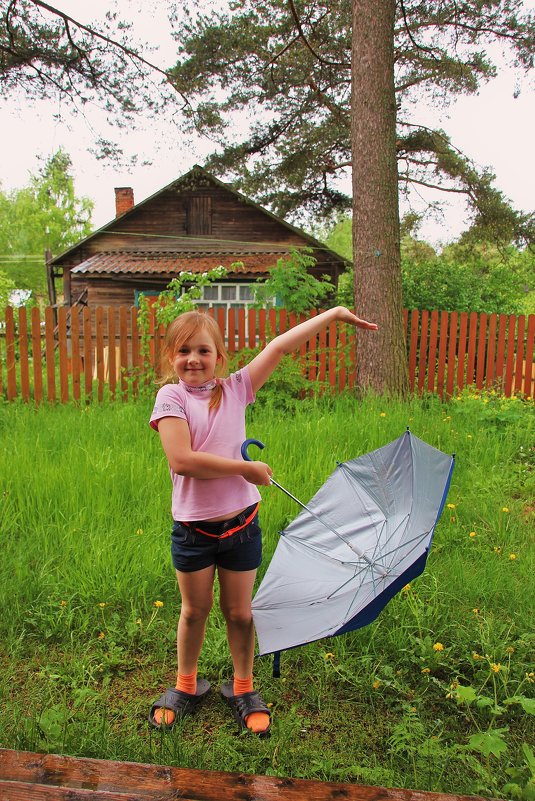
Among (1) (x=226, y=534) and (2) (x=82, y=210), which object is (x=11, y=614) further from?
(2) (x=82, y=210)

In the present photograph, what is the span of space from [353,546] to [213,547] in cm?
69

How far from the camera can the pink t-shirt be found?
7.10 ft

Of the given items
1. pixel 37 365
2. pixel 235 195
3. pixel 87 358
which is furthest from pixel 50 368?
pixel 235 195

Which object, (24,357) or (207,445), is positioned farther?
(24,357)

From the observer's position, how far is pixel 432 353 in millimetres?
8266

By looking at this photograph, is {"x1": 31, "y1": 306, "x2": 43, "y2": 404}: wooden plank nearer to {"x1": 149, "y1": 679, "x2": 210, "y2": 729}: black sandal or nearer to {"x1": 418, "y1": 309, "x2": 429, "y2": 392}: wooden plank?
{"x1": 418, "y1": 309, "x2": 429, "y2": 392}: wooden plank

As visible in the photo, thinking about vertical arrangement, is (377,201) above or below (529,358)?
above

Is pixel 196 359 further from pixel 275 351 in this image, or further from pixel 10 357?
pixel 10 357

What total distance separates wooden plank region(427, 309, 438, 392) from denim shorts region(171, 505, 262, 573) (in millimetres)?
6516

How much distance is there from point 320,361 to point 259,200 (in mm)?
10415

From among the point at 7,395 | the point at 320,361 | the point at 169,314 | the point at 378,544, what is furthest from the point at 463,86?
the point at 378,544

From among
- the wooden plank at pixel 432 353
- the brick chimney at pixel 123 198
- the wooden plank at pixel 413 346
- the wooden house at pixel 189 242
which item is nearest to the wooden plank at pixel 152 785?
the wooden plank at pixel 413 346

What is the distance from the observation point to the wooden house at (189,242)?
18156 mm

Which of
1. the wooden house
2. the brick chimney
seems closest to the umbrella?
the wooden house
